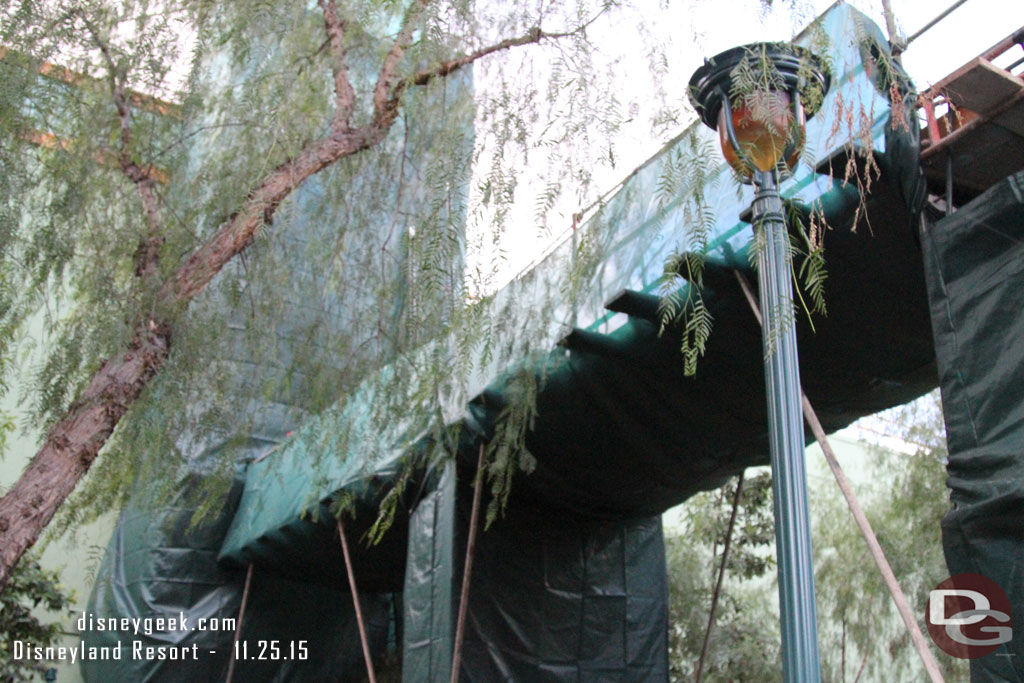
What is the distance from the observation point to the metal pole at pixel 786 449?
1896 millimetres

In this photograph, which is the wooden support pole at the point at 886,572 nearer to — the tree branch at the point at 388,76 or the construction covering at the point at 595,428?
the construction covering at the point at 595,428


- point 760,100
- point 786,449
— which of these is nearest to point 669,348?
point 760,100

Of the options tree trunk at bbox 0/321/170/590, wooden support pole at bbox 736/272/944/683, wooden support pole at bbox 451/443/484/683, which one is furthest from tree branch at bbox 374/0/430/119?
wooden support pole at bbox 736/272/944/683

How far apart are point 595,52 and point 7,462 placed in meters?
5.41

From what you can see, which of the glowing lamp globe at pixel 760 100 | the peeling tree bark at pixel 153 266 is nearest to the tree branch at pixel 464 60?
the peeling tree bark at pixel 153 266

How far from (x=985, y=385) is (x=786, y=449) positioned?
2.81 feet

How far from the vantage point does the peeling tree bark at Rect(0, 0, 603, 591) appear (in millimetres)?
2762

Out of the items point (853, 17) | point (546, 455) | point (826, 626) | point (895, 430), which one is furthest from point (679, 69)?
point (826, 626)

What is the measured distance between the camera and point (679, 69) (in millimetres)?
3053

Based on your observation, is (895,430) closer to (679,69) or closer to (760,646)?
(760,646)

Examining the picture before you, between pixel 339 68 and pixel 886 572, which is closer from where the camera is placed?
pixel 886 572

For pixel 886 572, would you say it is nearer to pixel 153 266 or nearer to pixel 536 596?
pixel 153 266

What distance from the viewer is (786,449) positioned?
2053mm

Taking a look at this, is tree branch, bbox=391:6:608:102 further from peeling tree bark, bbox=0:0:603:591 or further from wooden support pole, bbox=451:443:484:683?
wooden support pole, bbox=451:443:484:683
